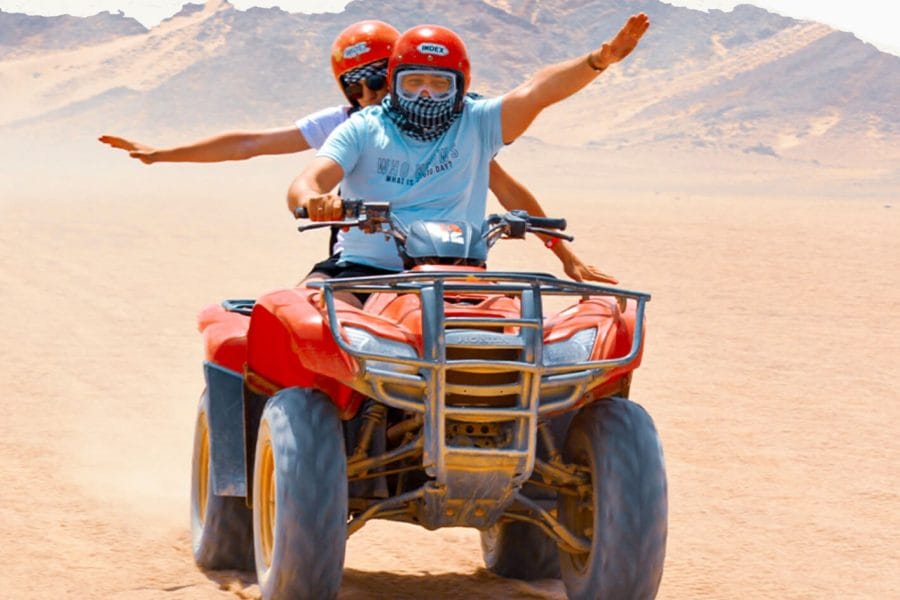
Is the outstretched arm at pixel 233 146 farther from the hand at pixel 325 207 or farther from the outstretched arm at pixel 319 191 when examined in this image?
the hand at pixel 325 207

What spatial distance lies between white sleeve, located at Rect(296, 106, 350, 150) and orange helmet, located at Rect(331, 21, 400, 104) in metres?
0.14

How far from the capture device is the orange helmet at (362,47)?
6.87 metres

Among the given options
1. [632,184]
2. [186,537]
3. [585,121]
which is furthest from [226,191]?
[585,121]

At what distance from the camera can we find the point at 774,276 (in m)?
22.9

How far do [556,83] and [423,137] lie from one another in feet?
1.71

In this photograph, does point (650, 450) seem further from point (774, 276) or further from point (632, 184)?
point (632, 184)

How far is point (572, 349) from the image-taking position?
5.03 meters

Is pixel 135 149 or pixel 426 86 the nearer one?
pixel 426 86

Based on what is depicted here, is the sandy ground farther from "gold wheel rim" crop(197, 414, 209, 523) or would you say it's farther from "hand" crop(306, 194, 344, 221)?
"hand" crop(306, 194, 344, 221)

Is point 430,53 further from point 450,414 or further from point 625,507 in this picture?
point 625,507

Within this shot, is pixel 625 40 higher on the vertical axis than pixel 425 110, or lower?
higher

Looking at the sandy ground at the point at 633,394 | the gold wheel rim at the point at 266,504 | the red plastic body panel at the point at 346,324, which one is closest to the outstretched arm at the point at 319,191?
the red plastic body panel at the point at 346,324

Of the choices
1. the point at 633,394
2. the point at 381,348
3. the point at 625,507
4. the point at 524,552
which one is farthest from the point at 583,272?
the point at 633,394

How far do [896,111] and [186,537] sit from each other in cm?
10871
